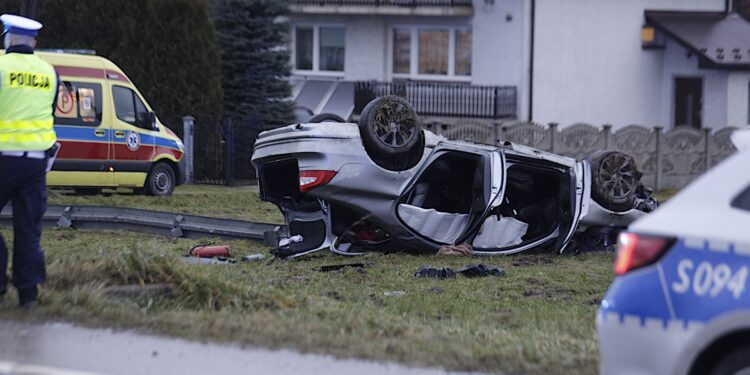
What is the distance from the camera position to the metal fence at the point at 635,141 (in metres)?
25.1

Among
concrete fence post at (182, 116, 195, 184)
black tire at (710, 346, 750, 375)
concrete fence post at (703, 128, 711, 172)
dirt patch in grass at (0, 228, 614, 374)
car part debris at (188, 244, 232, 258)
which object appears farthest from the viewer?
concrete fence post at (703, 128, 711, 172)

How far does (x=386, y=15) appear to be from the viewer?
3228 centimetres

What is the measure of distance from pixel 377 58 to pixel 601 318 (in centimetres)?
2775

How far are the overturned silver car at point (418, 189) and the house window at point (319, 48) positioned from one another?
20837 millimetres

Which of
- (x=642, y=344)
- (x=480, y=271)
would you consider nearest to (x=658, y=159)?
(x=480, y=271)

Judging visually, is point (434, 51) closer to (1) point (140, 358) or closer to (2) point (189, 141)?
(2) point (189, 141)

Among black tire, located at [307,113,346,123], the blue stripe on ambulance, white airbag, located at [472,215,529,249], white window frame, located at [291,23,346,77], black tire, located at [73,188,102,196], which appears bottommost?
black tire, located at [73,188,102,196]

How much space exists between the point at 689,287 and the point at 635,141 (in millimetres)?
21448

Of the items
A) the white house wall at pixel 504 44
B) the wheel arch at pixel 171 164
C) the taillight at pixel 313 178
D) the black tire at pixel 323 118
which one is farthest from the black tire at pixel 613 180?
the white house wall at pixel 504 44

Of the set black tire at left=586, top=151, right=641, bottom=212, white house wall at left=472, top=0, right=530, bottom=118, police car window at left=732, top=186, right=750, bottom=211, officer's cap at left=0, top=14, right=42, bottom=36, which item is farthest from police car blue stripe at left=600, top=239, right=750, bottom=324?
white house wall at left=472, top=0, right=530, bottom=118

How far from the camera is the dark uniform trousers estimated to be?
7.43 m

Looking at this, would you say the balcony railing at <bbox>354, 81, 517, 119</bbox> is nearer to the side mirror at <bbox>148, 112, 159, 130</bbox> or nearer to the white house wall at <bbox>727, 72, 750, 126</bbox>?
the white house wall at <bbox>727, 72, 750, 126</bbox>

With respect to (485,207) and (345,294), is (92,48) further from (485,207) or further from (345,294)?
(345,294)

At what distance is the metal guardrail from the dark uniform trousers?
560cm
